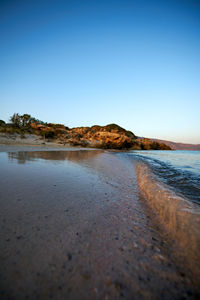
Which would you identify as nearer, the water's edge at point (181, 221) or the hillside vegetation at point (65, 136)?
the water's edge at point (181, 221)

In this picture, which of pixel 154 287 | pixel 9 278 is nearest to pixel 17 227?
pixel 9 278

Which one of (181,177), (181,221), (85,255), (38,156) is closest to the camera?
(85,255)

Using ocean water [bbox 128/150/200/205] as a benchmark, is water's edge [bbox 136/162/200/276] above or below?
above

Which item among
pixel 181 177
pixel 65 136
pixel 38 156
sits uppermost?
pixel 65 136

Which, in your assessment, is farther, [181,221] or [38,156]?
[38,156]

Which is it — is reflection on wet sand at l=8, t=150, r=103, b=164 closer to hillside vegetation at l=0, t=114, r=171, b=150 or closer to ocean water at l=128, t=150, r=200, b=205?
ocean water at l=128, t=150, r=200, b=205

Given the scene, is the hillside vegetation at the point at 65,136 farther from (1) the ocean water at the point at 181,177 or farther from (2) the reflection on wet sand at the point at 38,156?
(1) the ocean water at the point at 181,177

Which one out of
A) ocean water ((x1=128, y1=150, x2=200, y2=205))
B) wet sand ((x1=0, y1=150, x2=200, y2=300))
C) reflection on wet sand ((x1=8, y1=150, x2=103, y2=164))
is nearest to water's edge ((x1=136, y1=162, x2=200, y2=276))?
wet sand ((x1=0, y1=150, x2=200, y2=300))

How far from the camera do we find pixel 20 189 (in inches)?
77.6

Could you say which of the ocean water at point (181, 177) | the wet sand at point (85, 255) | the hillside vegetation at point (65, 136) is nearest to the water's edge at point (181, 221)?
the wet sand at point (85, 255)

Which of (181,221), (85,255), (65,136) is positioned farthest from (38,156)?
(65,136)

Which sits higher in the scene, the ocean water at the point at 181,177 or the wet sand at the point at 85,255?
the wet sand at the point at 85,255

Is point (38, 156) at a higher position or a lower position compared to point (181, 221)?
higher

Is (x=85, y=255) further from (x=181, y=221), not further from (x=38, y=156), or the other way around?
(x=38, y=156)
